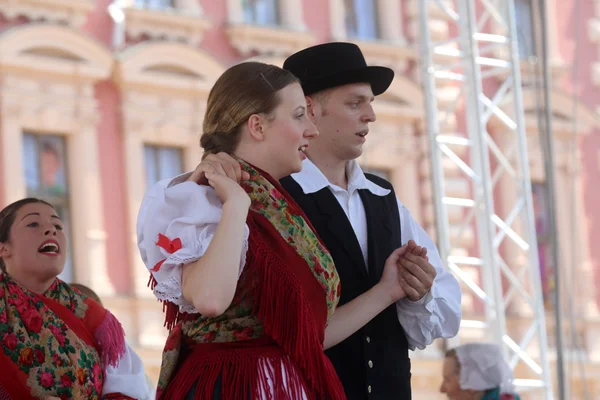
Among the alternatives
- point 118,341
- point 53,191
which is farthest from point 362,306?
point 53,191

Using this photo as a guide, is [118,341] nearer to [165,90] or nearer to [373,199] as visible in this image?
[373,199]

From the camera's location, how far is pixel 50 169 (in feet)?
41.7

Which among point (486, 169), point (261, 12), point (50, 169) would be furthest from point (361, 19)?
point (486, 169)

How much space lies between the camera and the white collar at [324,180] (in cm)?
364

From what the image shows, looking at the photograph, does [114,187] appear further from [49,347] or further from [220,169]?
[220,169]

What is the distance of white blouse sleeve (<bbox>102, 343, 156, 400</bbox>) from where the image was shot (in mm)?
3926

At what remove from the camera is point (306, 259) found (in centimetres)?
308

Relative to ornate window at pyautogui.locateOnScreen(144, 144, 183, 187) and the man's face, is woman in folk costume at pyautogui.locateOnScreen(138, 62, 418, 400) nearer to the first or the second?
the man's face

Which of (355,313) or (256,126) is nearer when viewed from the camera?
(256,126)

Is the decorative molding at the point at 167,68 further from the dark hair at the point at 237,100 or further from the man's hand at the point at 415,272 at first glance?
the dark hair at the point at 237,100

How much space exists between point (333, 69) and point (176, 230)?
0.96 m

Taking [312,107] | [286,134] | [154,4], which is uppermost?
[154,4]

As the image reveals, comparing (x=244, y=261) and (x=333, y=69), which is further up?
(x=333, y=69)

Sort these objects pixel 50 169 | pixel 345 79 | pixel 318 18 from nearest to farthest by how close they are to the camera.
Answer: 1. pixel 345 79
2. pixel 50 169
3. pixel 318 18
